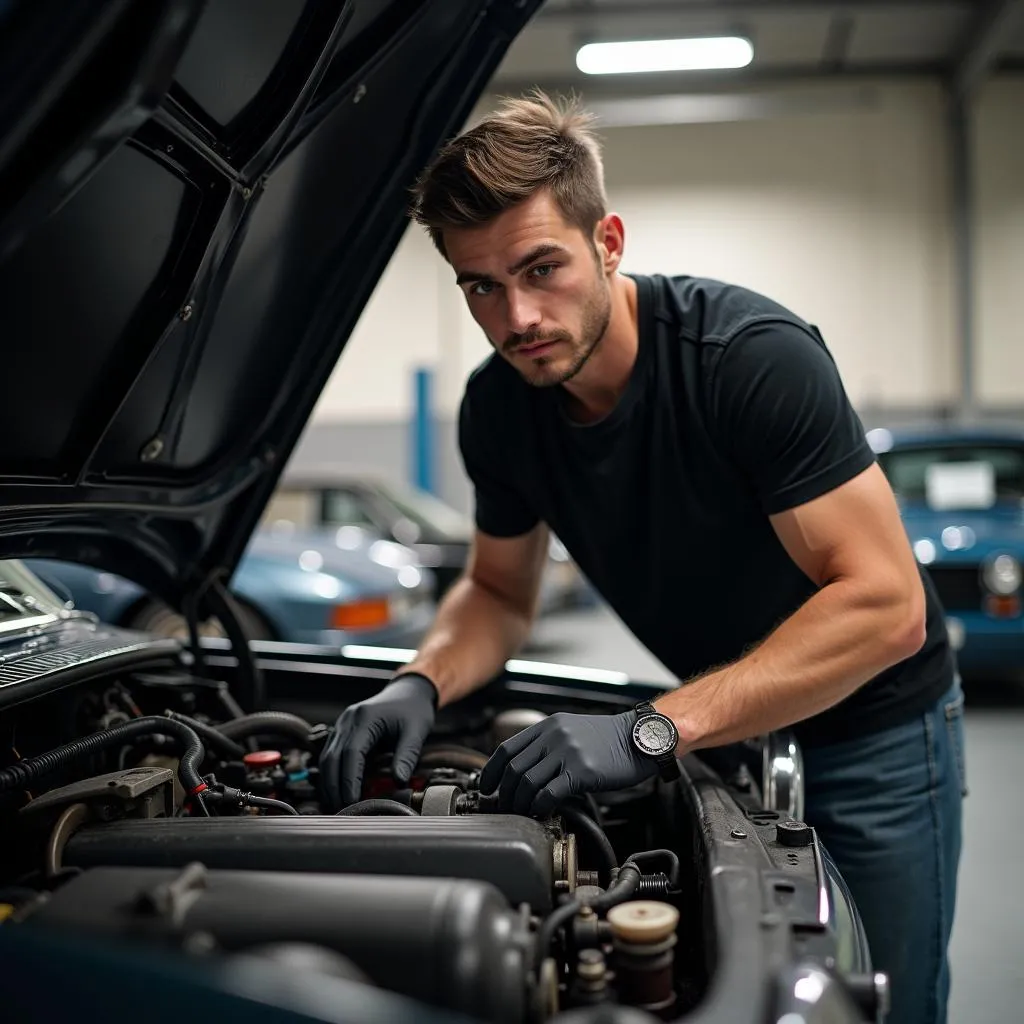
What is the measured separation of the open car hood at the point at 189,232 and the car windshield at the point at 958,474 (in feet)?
13.4

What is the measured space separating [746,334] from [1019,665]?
12.1 ft

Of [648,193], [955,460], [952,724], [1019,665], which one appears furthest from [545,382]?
[648,193]

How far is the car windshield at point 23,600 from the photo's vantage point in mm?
1788

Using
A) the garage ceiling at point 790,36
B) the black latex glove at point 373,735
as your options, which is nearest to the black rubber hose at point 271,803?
the black latex glove at point 373,735

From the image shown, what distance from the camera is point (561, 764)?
4.32 ft

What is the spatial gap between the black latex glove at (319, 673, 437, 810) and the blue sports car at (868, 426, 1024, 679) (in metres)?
3.03

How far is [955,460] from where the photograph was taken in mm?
5312

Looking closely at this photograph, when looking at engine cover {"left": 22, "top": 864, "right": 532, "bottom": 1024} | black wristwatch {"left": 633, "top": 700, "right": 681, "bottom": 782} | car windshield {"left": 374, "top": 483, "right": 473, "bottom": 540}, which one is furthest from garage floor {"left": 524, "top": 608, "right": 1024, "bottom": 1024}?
engine cover {"left": 22, "top": 864, "right": 532, "bottom": 1024}

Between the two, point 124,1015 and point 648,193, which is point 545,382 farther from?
point 648,193

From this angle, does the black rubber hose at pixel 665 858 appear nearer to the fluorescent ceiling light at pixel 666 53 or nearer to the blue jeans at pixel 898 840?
the blue jeans at pixel 898 840

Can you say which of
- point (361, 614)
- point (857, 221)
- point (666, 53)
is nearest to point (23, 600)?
point (361, 614)

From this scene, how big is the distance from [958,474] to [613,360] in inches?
162

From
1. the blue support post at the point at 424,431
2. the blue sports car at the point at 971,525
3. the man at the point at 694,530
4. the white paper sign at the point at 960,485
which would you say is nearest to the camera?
the man at the point at 694,530

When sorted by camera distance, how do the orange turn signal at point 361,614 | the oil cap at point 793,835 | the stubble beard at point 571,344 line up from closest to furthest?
the oil cap at point 793,835
the stubble beard at point 571,344
the orange turn signal at point 361,614
